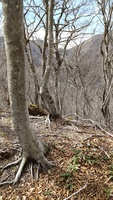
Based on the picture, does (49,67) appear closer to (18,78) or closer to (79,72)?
(18,78)

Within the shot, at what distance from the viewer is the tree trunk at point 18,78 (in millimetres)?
1566

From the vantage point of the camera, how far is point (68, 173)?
2.33 metres

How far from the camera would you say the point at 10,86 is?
188 centimetres

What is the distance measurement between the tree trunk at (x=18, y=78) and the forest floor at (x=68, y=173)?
0.16 meters

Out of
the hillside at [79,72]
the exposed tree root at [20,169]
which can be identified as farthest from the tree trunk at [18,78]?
the hillside at [79,72]

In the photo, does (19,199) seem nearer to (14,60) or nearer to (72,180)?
(72,180)

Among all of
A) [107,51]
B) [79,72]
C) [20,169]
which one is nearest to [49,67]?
[20,169]

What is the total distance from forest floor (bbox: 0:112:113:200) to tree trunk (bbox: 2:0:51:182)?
161mm

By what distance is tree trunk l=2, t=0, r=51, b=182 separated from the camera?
1566 mm

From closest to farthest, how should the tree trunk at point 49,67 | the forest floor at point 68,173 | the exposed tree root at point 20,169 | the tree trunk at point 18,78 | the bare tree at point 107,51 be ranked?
the tree trunk at point 18,78, the forest floor at point 68,173, the exposed tree root at point 20,169, the tree trunk at point 49,67, the bare tree at point 107,51

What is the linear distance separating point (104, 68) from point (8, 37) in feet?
23.9

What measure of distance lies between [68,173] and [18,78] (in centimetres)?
136

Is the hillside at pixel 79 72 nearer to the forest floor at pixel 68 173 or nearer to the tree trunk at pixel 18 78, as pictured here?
the forest floor at pixel 68 173

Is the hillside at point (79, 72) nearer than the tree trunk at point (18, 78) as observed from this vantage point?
No
